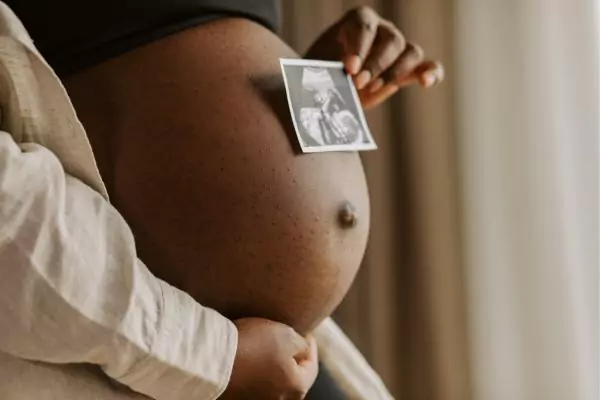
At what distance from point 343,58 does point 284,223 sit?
0.91ft

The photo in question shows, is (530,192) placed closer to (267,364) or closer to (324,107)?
(324,107)

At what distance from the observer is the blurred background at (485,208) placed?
1.47 meters

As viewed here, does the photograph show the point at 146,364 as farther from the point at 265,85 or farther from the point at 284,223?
the point at 265,85

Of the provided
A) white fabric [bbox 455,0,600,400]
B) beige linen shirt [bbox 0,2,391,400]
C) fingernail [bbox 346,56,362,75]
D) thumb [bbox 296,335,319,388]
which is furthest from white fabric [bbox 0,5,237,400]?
white fabric [bbox 455,0,600,400]

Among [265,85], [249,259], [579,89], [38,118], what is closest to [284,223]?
[249,259]

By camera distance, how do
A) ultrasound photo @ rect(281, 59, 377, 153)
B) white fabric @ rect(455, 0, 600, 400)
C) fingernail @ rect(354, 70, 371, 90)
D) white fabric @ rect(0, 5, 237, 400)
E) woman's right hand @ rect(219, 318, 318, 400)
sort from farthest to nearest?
white fabric @ rect(455, 0, 600, 400) → fingernail @ rect(354, 70, 371, 90) → ultrasound photo @ rect(281, 59, 377, 153) → woman's right hand @ rect(219, 318, 318, 400) → white fabric @ rect(0, 5, 237, 400)

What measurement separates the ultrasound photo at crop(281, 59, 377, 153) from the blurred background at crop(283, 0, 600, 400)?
562 mm

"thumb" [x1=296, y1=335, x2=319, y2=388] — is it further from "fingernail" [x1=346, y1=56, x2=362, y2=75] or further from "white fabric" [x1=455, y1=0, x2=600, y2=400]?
"white fabric" [x1=455, y1=0, x2=600, y2=400]

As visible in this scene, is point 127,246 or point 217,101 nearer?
point 127,246

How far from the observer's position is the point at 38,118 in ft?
2.51

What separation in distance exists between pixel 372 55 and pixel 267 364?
1.48ft

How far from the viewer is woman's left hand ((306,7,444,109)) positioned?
1082 mm

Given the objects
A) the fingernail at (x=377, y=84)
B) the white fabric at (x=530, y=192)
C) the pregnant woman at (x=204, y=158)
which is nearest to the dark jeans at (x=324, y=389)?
the pregnant woman at (x=204, y=158)

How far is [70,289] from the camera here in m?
0.70
